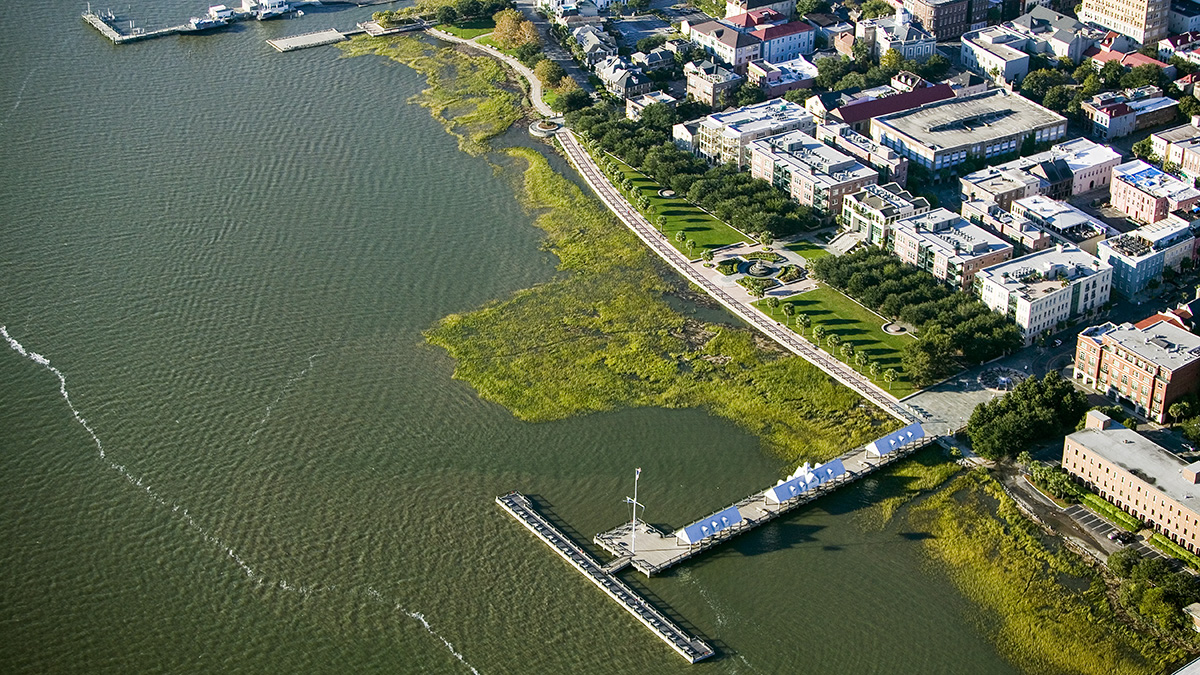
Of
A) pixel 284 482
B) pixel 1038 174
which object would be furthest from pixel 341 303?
pixel 1038 174

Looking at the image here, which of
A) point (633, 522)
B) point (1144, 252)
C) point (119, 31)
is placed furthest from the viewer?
point (119, 31)

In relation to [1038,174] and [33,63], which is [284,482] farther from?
[33,63]

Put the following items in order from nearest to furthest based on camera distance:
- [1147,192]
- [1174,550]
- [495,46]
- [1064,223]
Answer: [1174,550], [1064,223], [1147,192], [495,46]

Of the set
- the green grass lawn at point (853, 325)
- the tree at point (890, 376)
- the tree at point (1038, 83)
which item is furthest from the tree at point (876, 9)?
the tree at point (890, 376)

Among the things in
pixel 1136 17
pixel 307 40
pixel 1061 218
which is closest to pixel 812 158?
pixel 1061 218

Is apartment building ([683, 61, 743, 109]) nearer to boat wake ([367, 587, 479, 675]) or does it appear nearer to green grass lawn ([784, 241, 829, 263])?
green grass lawn ([784, 241, 829, 263])

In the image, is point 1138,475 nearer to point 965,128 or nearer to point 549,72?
point 965,128

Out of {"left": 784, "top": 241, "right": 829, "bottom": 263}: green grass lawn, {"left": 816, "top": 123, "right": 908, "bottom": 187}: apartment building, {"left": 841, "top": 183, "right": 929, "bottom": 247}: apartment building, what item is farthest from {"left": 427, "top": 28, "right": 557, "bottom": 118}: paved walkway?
{"left": 841, "top": 183, "right": 929, "bottom": 247}: apartment building
